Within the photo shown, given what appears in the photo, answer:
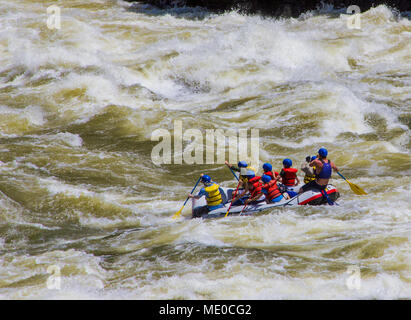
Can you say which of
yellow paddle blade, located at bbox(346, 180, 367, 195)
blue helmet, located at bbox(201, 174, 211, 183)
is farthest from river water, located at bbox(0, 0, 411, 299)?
blue helmet, located at bbox(201, 174, 211, 183)

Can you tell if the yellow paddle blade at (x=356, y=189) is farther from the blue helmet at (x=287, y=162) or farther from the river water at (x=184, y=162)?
the blue helmet at (x=287, y=162)

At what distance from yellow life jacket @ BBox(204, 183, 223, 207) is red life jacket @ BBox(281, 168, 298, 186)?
1.09 m

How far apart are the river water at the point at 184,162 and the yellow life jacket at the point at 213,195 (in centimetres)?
52

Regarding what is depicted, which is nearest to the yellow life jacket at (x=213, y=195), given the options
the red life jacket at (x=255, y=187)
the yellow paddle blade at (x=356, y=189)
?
the red life jacket at (x=255, y=187)

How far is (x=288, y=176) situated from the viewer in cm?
777

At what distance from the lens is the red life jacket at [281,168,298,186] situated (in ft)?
25.4

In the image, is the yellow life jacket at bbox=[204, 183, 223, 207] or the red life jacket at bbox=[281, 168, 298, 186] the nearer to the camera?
the yellow life jacket at bbox=[204, 183, 223, 207]

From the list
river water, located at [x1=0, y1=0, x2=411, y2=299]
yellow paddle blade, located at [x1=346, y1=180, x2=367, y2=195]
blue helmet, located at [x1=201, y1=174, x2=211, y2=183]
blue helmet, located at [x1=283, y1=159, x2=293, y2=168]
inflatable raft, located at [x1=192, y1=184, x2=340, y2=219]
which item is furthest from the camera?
blue helmet, located at [x1=283, y1=159, x2=293, y2=168]

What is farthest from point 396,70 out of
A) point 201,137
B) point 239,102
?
point 201,137

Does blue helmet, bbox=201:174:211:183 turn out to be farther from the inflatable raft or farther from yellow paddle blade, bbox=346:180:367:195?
yellow paddle blade, bbox=346:180:367:195

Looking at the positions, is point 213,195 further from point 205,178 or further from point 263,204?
point 263,204

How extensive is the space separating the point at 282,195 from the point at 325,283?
258 centimetres

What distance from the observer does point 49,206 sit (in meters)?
7.70

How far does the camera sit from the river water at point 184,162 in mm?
5223
